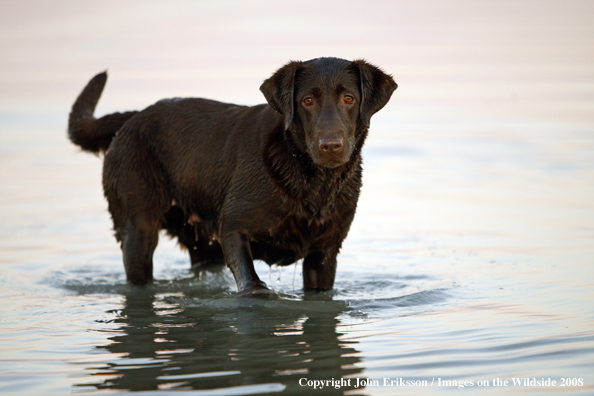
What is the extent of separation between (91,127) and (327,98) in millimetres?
2796

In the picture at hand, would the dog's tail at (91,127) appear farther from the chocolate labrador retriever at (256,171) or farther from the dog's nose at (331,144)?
the dog's nose at (331,144)

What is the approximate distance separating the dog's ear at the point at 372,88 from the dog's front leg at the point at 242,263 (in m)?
1.20

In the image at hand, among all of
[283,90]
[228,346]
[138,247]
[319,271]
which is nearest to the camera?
[228,346]

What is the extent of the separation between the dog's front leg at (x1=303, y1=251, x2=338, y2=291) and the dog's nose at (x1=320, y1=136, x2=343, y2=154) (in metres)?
1.13

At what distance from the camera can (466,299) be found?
222 inches

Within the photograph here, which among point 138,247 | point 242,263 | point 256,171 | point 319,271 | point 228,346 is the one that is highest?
point 256,171

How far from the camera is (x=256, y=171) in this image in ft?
18.3

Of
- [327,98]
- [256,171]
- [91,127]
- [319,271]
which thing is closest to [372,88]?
[327,98]

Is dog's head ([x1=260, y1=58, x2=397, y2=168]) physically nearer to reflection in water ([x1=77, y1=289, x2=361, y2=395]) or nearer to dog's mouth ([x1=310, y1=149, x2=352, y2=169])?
dog's mouth ([x1=310, y1=149, x2=352, y2=169])

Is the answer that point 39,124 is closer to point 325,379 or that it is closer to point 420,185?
point 420,185

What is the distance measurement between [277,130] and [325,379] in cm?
225

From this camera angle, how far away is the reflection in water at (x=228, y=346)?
3801 millimetres

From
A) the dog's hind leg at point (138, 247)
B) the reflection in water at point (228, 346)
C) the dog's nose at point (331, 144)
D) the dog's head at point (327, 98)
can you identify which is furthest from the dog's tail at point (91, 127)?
the dog's nose at point (331, 144)

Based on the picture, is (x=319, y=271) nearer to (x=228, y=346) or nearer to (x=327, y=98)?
(x=327, y=98)
